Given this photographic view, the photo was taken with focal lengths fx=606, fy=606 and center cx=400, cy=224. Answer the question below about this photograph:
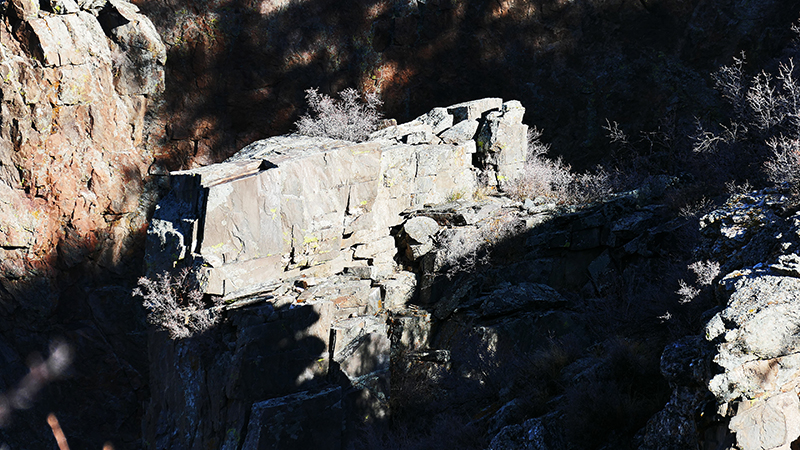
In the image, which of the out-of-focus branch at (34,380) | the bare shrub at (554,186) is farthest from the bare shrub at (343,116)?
the out-of-focus branch at (34,380)

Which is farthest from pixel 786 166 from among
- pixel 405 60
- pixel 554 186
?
pixel 405 60

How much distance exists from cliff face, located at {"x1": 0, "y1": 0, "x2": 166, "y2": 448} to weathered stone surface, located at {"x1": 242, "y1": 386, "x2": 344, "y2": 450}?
24.6 ft

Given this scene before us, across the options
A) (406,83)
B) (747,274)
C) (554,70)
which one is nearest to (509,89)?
(554,70)

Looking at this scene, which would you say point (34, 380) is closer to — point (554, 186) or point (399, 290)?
point (399, 290)

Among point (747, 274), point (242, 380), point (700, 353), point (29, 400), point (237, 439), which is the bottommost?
point (29, 400)

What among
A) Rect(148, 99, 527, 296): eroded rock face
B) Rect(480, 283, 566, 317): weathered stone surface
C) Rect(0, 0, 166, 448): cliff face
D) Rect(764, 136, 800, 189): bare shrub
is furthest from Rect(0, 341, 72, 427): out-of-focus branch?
Rect(764, 136, 800, 189): bare shrub

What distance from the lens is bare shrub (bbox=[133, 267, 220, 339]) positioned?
7671 mm

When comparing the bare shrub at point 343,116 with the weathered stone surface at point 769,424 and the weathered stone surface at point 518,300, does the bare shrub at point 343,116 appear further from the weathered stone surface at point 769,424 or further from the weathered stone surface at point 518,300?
the weathered stone surface at point 769,424

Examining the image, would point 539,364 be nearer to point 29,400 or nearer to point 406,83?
point 406,83

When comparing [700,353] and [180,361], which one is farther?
[180,361]

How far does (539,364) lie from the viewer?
544 cm

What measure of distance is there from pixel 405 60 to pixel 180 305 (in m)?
8.19

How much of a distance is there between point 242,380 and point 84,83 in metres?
8.95

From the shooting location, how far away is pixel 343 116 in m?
11.7
